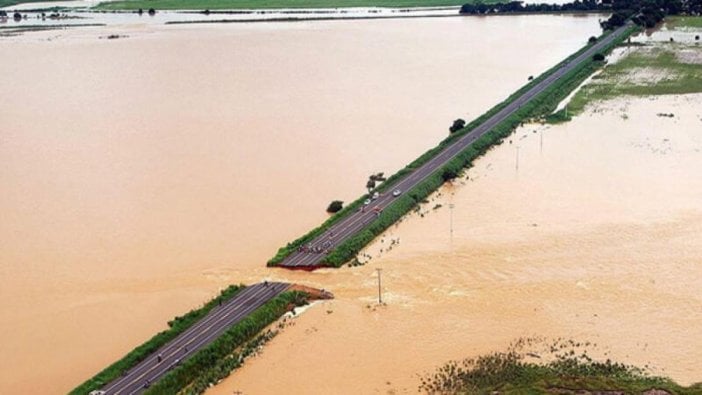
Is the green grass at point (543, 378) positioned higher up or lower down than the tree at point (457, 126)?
lower down

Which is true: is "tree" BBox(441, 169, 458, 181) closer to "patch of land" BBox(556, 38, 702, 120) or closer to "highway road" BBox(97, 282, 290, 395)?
"highway road" BBox(97, 282, 290, 395)

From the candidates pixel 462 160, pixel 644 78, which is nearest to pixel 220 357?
pixel 462 160

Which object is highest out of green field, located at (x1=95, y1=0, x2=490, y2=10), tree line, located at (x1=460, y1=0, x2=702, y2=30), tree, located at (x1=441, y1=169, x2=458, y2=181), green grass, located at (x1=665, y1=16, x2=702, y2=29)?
green field, located at (x1=95, y1=0, x2=490, y2=10)

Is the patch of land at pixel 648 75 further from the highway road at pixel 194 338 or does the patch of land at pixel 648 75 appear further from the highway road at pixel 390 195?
the highway road at pixel 194 338

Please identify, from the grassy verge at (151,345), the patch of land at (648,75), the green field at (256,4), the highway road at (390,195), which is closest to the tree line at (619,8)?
the green field at (256,4)

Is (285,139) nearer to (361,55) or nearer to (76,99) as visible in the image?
(76,99)

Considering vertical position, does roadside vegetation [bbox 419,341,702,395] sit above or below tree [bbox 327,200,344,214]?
below

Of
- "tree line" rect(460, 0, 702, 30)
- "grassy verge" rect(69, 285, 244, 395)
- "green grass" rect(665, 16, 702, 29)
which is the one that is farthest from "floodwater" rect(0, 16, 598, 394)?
"green grass" rect(665, 16, 702, 29)
